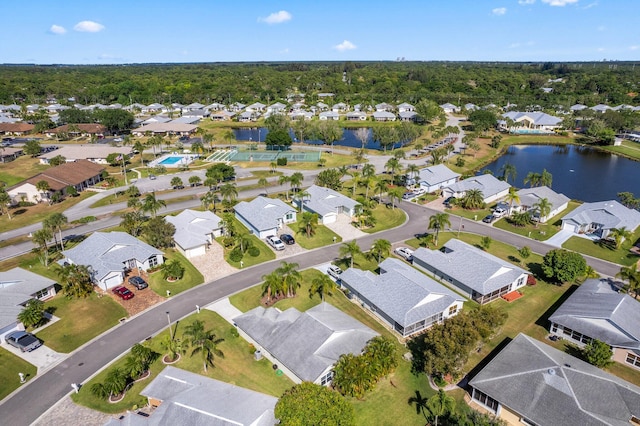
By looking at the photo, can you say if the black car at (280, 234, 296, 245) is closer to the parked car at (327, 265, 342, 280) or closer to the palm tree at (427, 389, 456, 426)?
the parked car at (327, 265, 342, 280)

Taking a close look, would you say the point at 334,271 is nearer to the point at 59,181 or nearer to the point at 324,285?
the point at 324,285

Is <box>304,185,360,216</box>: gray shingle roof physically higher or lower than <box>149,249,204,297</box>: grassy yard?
higher

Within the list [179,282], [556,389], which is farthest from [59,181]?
[556,389]

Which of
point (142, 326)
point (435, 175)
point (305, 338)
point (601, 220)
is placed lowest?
point (142, 326)

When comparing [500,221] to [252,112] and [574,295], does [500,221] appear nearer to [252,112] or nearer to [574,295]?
[574,295]

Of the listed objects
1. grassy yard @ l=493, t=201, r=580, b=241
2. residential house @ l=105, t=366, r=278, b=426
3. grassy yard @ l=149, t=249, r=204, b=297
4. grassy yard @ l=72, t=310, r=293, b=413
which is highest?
residential house @ l=105, t=366, r=278, b=426

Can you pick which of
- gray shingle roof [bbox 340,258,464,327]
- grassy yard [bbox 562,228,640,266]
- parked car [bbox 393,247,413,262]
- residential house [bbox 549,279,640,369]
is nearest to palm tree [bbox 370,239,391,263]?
parked car [bbox 393,247,413,262]
